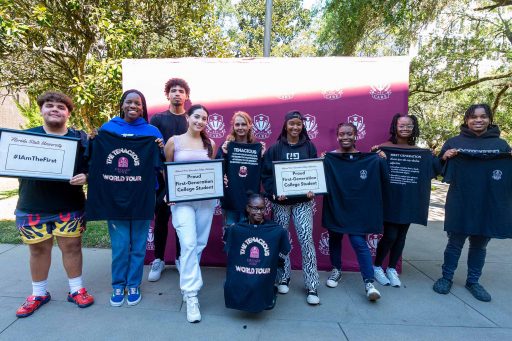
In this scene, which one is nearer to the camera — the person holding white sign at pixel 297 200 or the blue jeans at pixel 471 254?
the person holding white sign at pixel 297 200

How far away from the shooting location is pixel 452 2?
27.8 feet

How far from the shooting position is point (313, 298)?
3367 millimetres

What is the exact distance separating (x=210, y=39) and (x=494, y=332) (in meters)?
7.62

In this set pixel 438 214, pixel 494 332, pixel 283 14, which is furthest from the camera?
pixel 283 14

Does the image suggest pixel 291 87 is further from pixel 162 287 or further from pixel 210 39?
pixel 210 39

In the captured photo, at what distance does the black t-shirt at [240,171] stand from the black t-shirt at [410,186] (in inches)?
61.0

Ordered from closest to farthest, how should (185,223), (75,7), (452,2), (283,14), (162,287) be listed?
1. (185,223)
2. (162,287)
3. (75,7)
4. (452,2)
5. (283,14)

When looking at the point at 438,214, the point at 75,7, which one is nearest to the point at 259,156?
the point at 75,7

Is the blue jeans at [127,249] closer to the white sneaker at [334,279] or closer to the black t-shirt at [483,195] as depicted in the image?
the white sneaker at [334,279]

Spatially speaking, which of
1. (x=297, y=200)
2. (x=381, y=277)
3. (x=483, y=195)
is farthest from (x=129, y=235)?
(x=483, y=195)

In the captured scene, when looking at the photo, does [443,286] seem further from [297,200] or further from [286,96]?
[286,96]

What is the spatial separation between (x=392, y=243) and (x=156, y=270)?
289 centimetres

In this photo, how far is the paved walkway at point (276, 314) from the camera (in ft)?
9.32

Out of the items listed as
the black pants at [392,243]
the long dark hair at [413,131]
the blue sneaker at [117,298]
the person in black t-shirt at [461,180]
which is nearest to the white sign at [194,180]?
the blue sneaker at [117,298]
